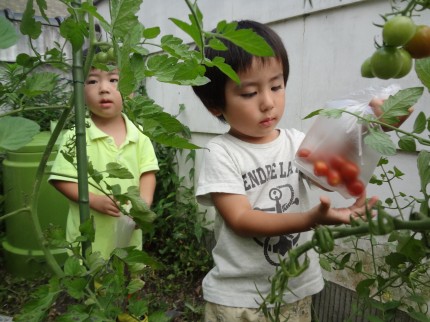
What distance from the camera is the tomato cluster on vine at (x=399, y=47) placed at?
1.28ft

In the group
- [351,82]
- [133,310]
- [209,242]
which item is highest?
[351,82]

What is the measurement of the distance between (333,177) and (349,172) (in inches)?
1.3

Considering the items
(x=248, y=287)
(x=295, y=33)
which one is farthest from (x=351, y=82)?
(x=248, y=287)

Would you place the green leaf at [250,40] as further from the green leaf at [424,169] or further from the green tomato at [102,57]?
the green tomato at [102,57]

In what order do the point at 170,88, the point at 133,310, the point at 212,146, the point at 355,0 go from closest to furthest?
the point at 133,310 < the point at 212,146 < the point at 355,0 < the point at 170,88

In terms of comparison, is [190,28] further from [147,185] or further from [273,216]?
[147,185]

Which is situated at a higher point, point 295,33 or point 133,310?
point 295,33

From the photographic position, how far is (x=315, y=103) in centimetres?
182

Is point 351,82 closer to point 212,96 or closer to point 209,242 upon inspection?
point 212,96

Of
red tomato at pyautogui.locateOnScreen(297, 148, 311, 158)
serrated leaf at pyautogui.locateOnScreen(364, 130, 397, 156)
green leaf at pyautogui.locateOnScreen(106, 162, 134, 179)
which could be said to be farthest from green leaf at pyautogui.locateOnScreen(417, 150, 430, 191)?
green leaf at pyautogui.locateOnScreen(106, 162, 134, 179)

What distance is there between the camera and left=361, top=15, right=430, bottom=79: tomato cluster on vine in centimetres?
39

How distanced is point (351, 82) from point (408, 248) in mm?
1199

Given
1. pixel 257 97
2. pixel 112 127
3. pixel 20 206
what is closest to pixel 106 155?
pixel 112 127

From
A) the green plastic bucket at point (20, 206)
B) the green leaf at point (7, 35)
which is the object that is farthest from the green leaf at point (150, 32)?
the green plastic bucket at point (20, 206)
